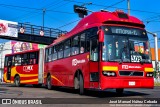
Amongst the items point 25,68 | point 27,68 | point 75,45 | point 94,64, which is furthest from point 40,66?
point 94,64

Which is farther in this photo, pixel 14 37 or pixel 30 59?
pixel 14 37

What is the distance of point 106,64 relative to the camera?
46.3ft

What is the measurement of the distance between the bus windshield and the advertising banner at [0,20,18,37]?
98.6 ft

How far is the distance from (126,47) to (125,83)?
1571 millimetres

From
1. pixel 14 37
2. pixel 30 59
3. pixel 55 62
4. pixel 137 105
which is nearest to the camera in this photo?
pixel 137 105

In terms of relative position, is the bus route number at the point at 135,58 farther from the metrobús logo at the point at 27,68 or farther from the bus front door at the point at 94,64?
the metrobús logo at the point at 27,68

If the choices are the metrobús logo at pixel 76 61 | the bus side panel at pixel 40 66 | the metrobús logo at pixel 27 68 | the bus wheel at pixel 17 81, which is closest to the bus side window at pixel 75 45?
the metrobús logo at pixel 76 61

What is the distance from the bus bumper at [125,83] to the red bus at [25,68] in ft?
39.7

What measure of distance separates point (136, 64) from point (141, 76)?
24.3 inches

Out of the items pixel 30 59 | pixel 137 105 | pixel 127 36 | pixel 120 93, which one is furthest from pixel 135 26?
pixel 30 59

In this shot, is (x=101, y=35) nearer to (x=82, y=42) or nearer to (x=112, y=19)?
(x=112, y=19)

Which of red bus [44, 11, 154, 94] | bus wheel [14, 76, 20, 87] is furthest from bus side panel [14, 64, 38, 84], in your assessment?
red bus [44, 11, 154, 94]

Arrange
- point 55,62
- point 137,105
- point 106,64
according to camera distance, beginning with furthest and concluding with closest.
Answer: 1. point 55,62
2. point 106,64
3. point 137,105

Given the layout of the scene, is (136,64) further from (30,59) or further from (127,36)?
(30,59)
